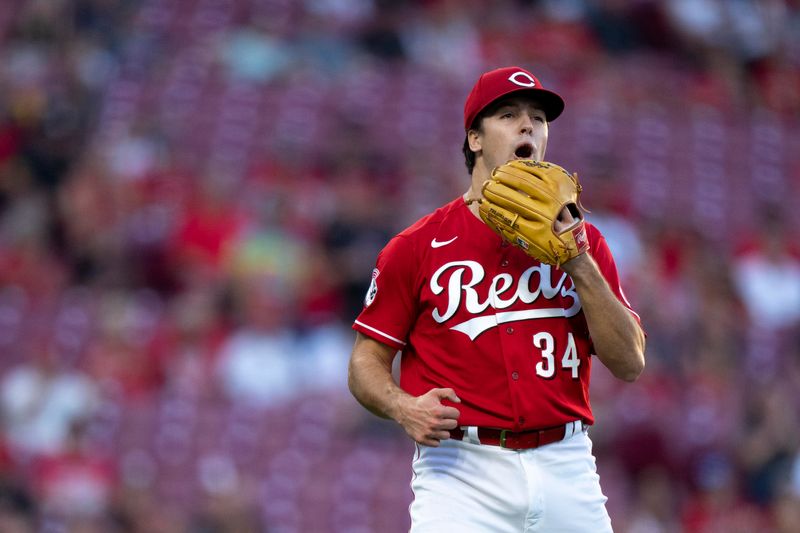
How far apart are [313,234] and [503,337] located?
211 inches

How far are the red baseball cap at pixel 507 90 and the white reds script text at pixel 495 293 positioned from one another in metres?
0.47

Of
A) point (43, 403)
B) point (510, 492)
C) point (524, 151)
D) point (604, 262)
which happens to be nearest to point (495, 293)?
point (604, 262)

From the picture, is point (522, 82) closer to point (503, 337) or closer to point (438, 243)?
point (438, 243)

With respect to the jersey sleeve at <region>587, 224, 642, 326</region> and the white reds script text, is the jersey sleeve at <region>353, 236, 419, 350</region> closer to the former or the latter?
the white reds script text

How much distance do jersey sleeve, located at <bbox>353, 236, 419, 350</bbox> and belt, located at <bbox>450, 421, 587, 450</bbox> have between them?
346mm

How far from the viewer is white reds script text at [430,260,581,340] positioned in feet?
11.8

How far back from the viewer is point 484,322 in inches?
142

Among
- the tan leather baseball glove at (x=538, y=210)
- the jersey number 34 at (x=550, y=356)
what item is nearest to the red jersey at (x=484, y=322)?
the jersey number 34 at (x=550, y=356)

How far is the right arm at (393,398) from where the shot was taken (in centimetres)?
332

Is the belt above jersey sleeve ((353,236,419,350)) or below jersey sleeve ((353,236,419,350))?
below

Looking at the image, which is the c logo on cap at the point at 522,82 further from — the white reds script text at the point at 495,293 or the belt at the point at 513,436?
the belt at the point at 513,436

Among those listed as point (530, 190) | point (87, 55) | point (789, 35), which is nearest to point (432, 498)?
point (530, 190)

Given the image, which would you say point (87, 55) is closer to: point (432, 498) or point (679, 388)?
point (679, 388)

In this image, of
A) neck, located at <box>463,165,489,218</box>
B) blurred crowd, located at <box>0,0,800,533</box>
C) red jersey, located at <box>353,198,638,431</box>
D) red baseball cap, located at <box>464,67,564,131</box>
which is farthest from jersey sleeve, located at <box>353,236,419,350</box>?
blurred crowd, located at <box>0,0,800,533</box>
